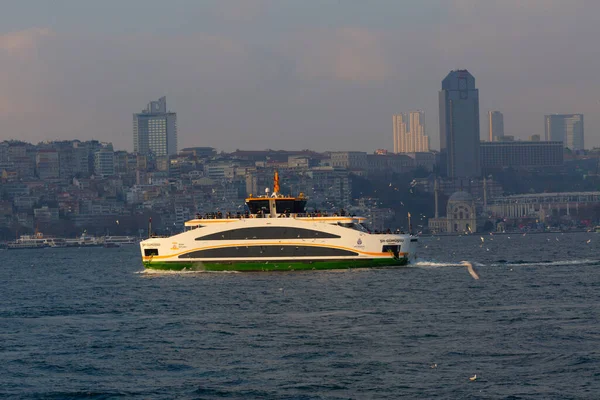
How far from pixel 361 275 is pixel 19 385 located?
29.1 m

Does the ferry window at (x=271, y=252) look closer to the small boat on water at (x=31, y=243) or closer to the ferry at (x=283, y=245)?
the ferry at (x=283, y=245)

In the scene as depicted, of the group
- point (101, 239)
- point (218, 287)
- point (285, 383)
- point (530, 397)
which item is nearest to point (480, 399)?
point (530, 397)

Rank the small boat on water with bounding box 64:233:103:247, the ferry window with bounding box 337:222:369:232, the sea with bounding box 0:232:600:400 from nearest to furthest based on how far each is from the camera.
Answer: the sea with bounding box 0:232:600:400 → the ferry window with bounding box 337:222:369:232 → the small boat on water with bounding box 64:233:103:247

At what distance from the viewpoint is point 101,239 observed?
7825 inches

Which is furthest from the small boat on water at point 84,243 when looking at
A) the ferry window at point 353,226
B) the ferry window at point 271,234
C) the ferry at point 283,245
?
the ferry window at point 271,234

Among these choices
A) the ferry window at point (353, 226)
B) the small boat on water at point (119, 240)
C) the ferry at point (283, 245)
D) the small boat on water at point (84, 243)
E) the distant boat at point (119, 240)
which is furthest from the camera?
the distant boat at point (119, 240)

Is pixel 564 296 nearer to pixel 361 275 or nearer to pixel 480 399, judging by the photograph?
pixel 361 275

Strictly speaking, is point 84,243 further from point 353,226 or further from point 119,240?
point 353,226

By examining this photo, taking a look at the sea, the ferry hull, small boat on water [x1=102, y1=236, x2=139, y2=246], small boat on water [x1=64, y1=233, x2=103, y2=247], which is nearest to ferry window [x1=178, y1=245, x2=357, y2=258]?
the ferry hull

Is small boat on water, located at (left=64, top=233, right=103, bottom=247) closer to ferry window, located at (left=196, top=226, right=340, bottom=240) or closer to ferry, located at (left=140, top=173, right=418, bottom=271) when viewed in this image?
ferry, located at (left=140, top=173, right=418, bottom=271)

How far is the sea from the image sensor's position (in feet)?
97.9

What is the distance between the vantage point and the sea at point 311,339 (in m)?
29.8

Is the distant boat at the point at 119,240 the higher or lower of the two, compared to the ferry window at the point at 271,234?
lower

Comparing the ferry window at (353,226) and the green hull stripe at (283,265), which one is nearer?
the green hull stripe at (283,265)
